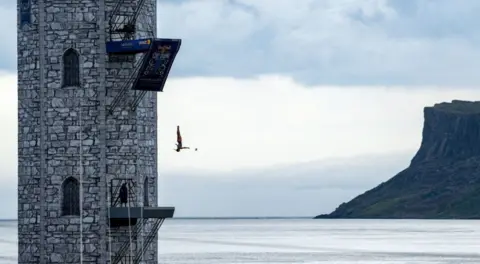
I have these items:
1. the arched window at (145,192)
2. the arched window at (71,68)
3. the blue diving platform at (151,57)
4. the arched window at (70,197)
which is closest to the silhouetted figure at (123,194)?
the arched window at (145,192)

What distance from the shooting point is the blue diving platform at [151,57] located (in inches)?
2359

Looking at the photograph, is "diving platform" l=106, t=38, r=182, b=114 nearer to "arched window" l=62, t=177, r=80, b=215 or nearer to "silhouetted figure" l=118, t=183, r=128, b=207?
"silhouetted figure" l=118, t=183, r=128, b=207

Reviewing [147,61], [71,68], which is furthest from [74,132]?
[147,61]

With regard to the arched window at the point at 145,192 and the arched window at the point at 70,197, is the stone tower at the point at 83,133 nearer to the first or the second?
the arched window at the point at 70,197

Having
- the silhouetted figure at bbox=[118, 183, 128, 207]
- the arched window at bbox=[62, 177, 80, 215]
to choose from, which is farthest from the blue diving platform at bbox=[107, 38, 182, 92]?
the arched window at bbox=[62, 177, 80, 215]

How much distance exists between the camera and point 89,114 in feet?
202

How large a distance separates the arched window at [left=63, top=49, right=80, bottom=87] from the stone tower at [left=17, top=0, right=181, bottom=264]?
0.04m

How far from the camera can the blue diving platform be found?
59.9 metres

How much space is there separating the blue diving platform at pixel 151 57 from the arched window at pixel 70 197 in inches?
185

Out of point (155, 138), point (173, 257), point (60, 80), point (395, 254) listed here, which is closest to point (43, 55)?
point (60, 80)

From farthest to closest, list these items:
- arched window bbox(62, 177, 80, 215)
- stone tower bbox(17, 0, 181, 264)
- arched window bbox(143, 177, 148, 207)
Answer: arched window bbox(143, 177, 148, 207) < arched window bbox(62, 177, 80, 215) < stone tower bbox(17, 0, 181, 264)

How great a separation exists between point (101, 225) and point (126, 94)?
5.45 m

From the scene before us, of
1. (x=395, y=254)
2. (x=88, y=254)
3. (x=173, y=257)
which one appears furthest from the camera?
(x=395, y=254)

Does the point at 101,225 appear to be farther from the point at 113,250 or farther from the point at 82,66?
the point at 82,66
